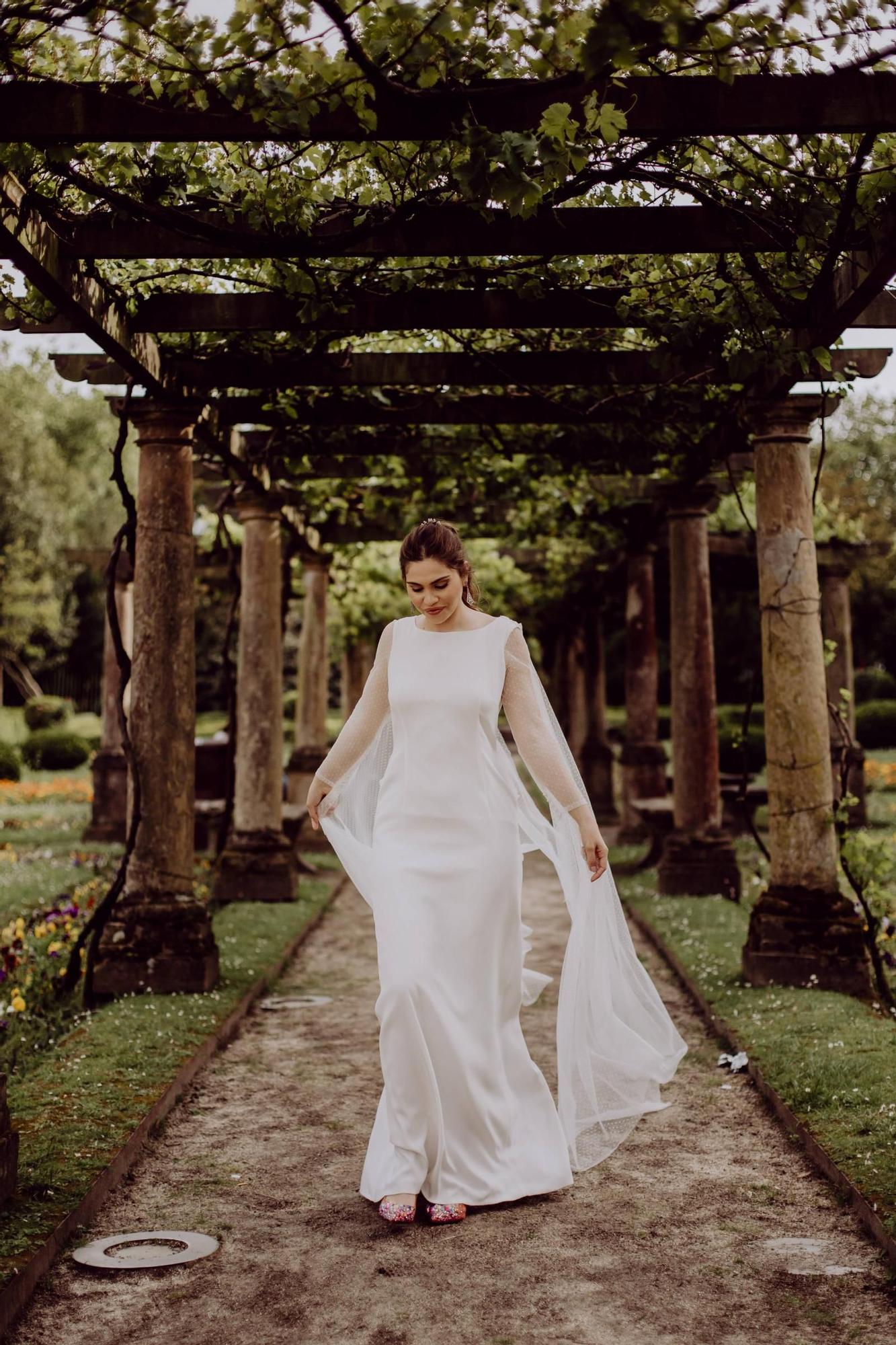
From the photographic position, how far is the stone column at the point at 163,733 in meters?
7.51

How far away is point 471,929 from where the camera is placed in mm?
4539

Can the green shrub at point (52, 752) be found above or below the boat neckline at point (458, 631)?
below

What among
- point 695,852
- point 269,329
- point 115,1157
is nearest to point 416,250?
point 269,329

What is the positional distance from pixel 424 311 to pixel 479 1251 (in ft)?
14.1

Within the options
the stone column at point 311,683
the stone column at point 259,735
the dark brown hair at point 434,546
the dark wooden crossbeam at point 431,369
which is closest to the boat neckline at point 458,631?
the dark brown hair at point 434,546

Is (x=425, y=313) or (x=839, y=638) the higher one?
(x=425, y=313)

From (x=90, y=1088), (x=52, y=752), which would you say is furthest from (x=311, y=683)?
(x=52, y=752)

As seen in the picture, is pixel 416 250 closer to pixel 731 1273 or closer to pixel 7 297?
pixel 7 297

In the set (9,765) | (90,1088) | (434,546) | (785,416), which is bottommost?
(90,1088)

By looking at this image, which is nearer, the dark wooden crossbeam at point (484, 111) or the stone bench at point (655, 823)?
the dark wooden crossbeam at point (484, 111)

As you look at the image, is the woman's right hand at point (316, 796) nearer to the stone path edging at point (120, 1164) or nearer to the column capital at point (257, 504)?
the stone path edging at point (120, 1164)

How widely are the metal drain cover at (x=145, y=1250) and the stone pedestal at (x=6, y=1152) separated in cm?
32

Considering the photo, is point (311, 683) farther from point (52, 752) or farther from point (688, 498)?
point (52, 752)

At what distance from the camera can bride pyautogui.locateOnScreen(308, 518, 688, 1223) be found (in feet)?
14.3
